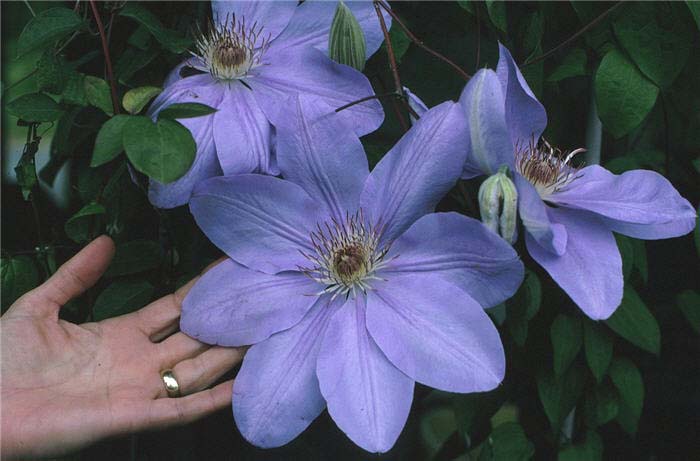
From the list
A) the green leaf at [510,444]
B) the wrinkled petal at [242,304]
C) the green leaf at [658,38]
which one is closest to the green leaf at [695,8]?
the green leaf at [658,38]

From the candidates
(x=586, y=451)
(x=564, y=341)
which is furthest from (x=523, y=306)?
(x=586, y=451)

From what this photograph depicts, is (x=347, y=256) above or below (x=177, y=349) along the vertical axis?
above

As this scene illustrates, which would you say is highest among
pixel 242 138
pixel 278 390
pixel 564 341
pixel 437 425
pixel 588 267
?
pixel 242 138

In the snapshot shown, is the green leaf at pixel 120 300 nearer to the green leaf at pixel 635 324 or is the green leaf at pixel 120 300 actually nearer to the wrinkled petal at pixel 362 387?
the wrinkled petal at pixel 362 387

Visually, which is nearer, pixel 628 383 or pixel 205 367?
pixel 205 367

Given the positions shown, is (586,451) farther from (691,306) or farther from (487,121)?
(487,121)
